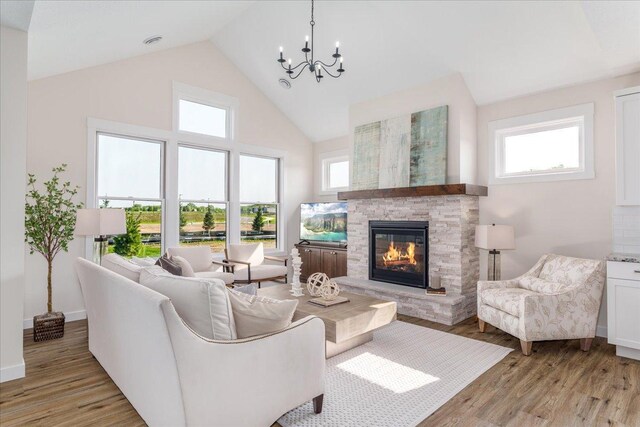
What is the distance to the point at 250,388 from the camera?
1.81 m

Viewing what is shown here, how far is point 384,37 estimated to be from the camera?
4.48m

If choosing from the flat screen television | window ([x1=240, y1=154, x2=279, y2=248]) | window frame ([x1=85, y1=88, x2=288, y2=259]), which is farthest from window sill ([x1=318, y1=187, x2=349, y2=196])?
window ([x1=240, y1=154, x2=279, y2=248])

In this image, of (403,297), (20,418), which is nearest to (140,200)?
(20,418)

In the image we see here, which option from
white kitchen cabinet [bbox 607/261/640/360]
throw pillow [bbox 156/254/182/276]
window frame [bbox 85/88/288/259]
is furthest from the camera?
window frame [bbox 85/88/288/259]

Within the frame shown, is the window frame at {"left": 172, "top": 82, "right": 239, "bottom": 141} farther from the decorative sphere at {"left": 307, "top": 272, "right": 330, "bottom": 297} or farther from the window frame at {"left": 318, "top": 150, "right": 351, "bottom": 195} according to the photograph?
the decorative sphere at {"left": 307, "top": 272, "right": 330, "bottom": 297}

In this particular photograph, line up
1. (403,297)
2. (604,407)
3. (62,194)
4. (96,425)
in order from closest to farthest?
(96,425) → (604,407) → (62,194) → (403,297)

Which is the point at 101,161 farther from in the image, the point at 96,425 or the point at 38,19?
the point at 96,425

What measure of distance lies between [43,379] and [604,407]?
410 centimetres

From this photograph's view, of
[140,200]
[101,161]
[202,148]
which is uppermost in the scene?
[202,148]

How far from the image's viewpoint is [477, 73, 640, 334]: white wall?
151 inches

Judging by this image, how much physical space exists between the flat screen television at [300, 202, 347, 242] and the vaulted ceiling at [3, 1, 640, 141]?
191cm

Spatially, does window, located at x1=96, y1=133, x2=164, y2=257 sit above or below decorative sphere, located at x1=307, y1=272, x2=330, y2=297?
above

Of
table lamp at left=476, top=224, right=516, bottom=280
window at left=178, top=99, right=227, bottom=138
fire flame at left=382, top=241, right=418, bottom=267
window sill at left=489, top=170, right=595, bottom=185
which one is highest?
window at left=178, top=99, right=227, bottom=138

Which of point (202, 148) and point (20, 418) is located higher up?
point (202, 148)
